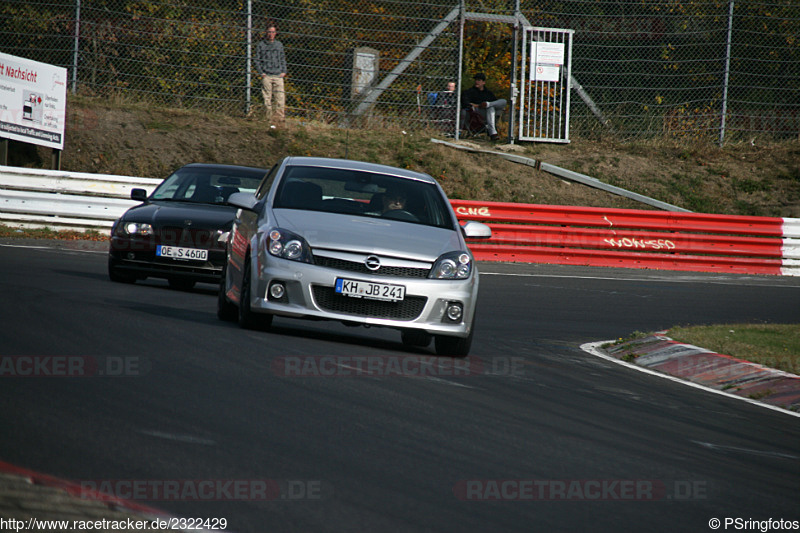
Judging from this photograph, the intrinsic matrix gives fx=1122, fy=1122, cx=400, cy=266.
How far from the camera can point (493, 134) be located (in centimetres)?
2723

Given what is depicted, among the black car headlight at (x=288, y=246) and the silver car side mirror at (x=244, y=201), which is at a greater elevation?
the silver car side mirror at (x=244, y=201)

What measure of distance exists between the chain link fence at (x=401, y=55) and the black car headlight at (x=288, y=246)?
51.8 ft

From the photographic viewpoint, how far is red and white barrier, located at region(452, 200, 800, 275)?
21266 millimetres

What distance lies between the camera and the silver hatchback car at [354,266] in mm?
8391

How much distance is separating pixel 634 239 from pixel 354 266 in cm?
1438

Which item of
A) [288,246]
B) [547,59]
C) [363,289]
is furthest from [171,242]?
[547,59]

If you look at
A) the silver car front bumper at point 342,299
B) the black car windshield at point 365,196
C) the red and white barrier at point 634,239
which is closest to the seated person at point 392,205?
the black car windshield at point 365,196

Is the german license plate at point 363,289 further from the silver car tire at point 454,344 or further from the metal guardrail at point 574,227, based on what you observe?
the metal guardrail at point 574,227

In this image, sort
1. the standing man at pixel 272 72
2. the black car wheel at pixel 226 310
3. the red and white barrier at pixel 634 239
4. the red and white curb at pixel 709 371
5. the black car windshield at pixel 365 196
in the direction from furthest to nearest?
the standing man at pixel 272 72 → the red and white barrier at pixel 634 239 → the black car wheel at pixel 226 310 → the black car windshield at pixel 365 196 → the red and white curb at pixel 709 371

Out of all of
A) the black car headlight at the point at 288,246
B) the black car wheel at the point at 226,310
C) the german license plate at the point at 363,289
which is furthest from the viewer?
the black car wheel at the point at 226,310

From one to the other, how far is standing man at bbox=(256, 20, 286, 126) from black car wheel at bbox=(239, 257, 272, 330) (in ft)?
51.3

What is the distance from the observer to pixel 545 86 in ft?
89.2

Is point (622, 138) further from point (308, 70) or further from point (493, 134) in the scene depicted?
point (308, 70)

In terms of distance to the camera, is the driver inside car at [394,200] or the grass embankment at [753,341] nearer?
the driver inside car at [394,200]
